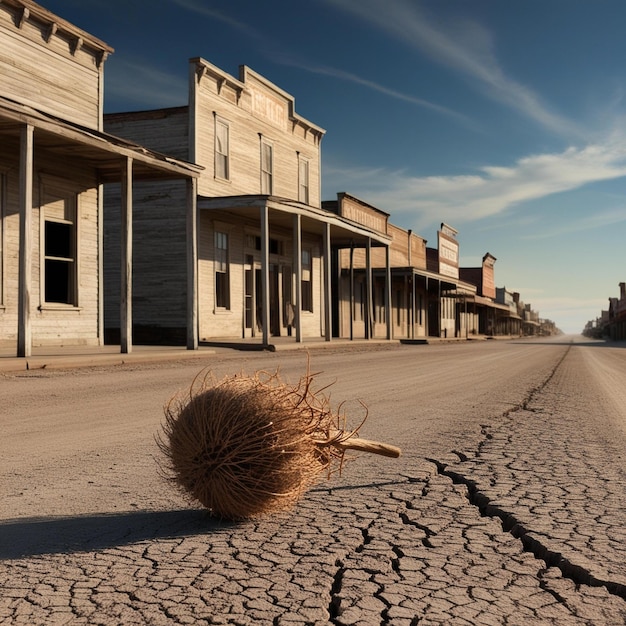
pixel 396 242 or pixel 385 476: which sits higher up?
pixel 396 242

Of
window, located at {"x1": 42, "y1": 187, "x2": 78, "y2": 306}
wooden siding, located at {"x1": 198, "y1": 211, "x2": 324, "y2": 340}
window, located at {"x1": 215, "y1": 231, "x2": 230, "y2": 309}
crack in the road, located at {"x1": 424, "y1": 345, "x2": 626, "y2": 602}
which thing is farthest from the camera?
window, located at {"x1": 215, "y1": 231, "x2": 230, "y2": 309}

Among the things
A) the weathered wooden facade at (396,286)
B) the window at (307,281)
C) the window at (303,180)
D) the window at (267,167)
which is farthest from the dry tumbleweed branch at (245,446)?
the window at (307,281)

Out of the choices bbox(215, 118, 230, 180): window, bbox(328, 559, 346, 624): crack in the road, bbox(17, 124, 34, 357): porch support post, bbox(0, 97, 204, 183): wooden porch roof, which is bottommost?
bbox(328, 559, 346, 624): crack in the road

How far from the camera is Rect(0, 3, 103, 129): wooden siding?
1552 cm

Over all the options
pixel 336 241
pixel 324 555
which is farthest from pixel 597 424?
pixel 336 241

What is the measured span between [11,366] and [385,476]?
28.6 ft

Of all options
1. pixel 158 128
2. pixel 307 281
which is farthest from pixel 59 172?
pixel 307 281

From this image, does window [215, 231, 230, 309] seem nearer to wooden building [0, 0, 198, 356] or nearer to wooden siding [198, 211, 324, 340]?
wooden siding [198, 211, 324, 340]

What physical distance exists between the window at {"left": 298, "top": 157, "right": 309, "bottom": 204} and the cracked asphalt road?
22909 mm

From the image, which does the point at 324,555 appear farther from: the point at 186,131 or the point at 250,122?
the point at 250,122

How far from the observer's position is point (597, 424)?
288 inches

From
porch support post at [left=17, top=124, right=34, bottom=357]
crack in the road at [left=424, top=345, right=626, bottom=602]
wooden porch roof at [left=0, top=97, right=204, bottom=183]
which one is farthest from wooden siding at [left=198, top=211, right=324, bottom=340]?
crack in the road at [left=424, top=345, right=626, bottom=602]

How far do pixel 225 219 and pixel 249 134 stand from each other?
344cm

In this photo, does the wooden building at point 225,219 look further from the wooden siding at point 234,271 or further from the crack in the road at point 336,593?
the crack in the road at point 336,593
